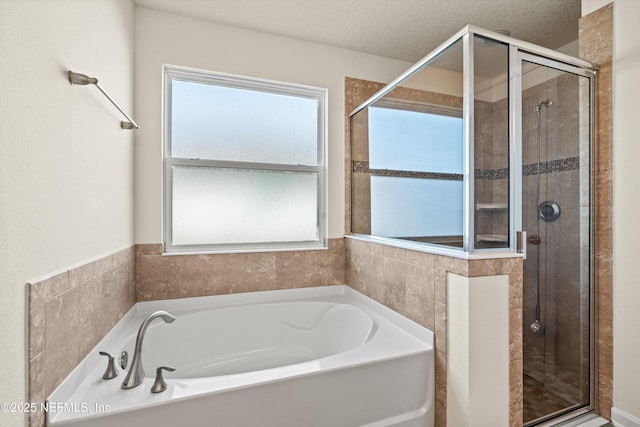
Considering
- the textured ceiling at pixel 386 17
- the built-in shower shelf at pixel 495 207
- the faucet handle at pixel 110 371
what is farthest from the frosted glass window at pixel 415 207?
the faucet handle at pixel 110 371

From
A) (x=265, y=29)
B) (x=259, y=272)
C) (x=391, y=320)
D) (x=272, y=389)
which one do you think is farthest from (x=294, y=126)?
(x=272, y=389)

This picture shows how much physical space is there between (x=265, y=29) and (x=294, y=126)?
28.6 inches

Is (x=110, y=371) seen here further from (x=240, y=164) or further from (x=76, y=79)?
(x=240, y=164)

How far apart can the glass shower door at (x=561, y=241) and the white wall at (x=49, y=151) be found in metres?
2.18

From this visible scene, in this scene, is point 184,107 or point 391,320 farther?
point 184,107

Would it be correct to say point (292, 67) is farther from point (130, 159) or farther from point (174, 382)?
point (174, 382)

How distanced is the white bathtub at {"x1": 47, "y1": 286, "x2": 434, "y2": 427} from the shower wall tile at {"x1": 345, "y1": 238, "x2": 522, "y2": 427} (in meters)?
0.06

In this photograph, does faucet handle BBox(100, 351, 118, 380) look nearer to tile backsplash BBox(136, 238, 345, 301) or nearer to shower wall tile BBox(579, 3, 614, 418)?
tile backsplash BBox(136, 238, 345, 301)

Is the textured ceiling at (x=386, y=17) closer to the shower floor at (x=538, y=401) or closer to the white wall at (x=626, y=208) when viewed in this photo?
the white wall at (x=626, y=208)

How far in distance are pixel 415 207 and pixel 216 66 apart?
1.75 m

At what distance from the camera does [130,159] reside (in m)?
1.99

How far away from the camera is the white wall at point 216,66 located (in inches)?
82.0

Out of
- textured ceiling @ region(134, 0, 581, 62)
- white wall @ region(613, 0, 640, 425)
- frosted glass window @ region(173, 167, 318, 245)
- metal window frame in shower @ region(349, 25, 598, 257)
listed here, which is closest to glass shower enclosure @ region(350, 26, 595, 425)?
metal window frame in shower @ region(349, 25, 598, 257)

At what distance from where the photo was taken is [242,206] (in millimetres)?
2383
